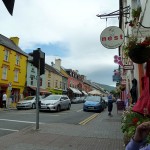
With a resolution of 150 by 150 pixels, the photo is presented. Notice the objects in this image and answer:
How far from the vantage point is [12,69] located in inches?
1460

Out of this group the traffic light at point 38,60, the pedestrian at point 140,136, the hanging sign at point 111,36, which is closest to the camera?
the pedestrian at point 140,136

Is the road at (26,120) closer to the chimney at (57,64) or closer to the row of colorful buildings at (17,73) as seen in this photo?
the row of colorful buildings at (17,73)

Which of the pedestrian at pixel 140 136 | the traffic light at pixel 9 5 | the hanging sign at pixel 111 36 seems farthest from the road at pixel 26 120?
the pedestrian at pixel 140 136

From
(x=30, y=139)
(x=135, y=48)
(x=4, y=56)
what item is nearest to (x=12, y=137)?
(x=30, y=139)

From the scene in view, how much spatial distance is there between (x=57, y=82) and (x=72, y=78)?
59.1ft

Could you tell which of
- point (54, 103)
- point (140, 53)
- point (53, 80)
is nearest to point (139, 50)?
point (140, 53)

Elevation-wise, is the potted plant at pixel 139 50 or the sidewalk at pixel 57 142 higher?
the potted plant at pixel 139 50

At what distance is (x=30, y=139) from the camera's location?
909 cm

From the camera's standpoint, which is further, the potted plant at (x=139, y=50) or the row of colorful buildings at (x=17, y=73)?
the row of colorful buildings at (x=17, y=73)

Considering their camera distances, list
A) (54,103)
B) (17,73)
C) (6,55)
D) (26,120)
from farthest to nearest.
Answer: (17,73) < (6,55) < (54,103) < (26,120)

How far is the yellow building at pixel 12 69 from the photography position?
3425 cm

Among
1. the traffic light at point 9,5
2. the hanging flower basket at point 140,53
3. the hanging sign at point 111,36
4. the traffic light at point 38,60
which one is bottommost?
the hanging flower basket at point 140,53

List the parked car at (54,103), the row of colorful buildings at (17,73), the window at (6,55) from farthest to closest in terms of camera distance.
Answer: the window at (6,55) → the row of colorful buildings at (17,73) → the parked car at (54,103)

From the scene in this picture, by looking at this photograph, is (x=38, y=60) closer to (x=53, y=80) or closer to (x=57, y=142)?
(x=57, y=142)
